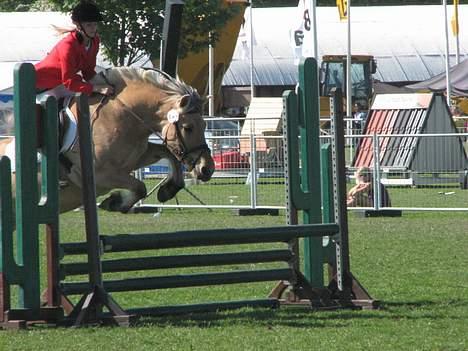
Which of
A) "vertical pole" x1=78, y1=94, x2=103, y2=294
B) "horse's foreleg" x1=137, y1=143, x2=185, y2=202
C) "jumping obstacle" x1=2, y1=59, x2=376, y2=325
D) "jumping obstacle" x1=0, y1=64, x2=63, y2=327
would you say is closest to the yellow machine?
"horse's foreleg" x1=137, y1=143, x2=185, y2=202

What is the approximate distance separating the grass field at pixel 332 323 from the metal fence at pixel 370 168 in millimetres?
6528

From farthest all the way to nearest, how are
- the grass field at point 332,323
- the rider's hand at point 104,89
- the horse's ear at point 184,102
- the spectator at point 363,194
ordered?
the spectator at point 363,194 → the rider's hand at point 104,89 → the horse's ear at point 184,102 → the grass field at point 332,323

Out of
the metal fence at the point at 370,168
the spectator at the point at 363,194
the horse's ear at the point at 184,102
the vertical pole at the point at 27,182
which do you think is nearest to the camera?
the vertical pole at the point at 27,182

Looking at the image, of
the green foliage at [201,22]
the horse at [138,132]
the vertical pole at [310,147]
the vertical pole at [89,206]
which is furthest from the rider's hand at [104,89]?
the green foliage at [201,22]

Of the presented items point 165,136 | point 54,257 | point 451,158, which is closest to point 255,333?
point 54,257

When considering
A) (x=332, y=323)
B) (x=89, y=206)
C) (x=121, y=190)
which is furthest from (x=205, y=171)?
(x=332, y=323)

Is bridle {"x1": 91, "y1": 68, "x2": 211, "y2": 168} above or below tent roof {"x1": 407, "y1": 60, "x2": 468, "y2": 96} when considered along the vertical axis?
below

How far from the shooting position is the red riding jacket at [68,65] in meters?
9.56

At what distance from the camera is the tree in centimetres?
3212

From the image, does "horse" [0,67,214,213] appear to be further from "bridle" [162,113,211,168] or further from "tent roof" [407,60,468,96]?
"tent roof" [407,60,468,96]

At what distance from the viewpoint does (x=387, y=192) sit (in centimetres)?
2052

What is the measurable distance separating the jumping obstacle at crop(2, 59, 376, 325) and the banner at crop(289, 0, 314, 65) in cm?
1406

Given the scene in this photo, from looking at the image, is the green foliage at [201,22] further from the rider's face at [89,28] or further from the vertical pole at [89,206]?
the vertical pole at [89,206]

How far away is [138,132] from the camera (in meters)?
10.1
